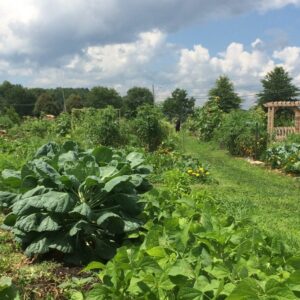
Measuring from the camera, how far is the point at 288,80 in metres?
49.8

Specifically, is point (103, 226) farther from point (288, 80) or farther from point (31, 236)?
point (288, 80)

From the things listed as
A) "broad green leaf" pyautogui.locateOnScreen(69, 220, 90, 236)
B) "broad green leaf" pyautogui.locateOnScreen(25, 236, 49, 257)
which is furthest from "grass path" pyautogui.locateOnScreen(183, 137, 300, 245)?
"broad green leaf" pyautogui.locateOnScreen(25, 236, 49, 257)

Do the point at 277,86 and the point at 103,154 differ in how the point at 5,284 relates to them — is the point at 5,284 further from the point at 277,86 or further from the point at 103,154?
the point at 277,86

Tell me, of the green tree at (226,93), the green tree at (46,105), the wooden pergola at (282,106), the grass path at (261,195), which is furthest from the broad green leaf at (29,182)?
the green tree at (46,105)

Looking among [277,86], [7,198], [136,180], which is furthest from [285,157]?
[277,86]

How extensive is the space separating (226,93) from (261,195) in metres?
37.5

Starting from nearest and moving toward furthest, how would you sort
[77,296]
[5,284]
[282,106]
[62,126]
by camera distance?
1. [5,284]
2. [77,296]
3. [62,126]
4. [282,106]

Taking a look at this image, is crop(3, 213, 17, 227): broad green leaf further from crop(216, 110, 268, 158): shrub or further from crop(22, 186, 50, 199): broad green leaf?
crop(216, 110, 268, 158): shrub

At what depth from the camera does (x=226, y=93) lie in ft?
148

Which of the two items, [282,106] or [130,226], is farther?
[282,106]

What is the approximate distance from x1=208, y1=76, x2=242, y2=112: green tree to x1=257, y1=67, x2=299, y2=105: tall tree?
337 centimetres

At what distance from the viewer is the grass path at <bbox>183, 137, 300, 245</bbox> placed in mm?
6102

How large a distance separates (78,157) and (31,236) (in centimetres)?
88

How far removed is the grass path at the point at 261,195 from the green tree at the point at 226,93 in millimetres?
30278
